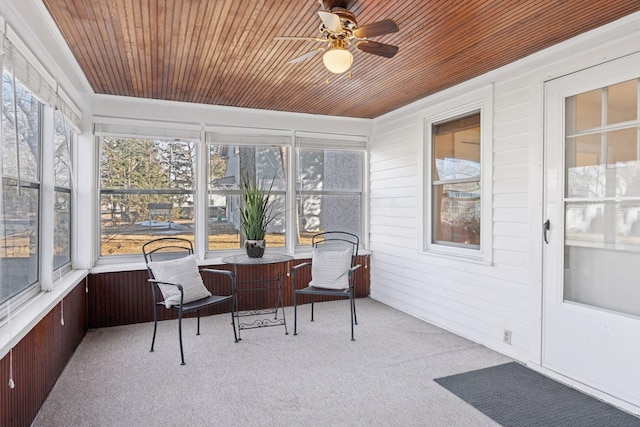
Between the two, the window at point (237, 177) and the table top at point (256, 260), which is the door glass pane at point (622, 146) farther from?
the window at point (237, 177)

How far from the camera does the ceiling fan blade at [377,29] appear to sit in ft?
7.17

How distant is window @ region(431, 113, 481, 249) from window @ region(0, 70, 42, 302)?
11.5 feet

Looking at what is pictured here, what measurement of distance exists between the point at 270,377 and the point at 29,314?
5.25 ft

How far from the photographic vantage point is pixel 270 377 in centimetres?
292

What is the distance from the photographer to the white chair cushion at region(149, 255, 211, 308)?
3445 mm

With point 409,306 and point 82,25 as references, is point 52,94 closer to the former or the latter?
point 82,25

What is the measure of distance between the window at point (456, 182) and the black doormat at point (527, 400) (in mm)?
1261

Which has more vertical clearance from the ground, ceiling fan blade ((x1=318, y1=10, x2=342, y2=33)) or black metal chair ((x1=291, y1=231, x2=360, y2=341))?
ceiling fan blade ((x1=318, y1=10, x2=342, y2=33))

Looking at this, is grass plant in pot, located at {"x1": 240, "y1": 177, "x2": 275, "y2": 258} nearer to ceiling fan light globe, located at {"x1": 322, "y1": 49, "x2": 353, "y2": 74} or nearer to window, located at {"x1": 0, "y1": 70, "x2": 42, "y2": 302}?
window, located at {"x1": 0, "y1": 70, "x2": 42, "y2": 302}

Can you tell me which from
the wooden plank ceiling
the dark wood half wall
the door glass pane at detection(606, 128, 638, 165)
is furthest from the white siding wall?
the dark wood half wall

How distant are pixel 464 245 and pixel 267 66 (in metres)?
2.52

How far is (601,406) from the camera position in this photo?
8.11 ft

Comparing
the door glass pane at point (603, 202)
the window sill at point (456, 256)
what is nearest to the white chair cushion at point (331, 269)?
the window sill at point (456, 256)

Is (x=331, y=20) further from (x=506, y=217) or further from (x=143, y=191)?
(x=143, y=191)
